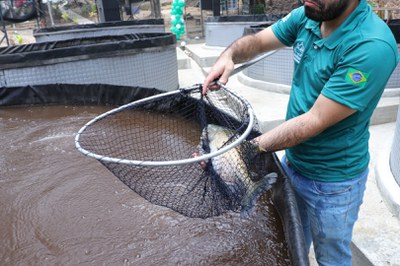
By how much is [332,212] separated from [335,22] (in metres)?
0.79

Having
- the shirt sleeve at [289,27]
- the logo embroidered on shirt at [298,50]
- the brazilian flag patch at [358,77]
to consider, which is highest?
the shirt sleeve at [289,27]

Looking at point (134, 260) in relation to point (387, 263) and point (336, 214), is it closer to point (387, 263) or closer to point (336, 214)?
point (336, 214)

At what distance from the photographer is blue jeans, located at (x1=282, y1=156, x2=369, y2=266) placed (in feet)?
5.02

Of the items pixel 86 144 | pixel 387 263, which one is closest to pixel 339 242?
pixel 387 263

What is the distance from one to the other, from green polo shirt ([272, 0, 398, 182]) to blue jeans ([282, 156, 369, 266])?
0.05m

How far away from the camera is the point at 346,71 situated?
1.24 metres

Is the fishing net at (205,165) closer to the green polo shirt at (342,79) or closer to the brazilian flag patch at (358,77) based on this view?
the green polo shirt at (342,79)

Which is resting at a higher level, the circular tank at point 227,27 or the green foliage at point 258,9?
the green foliage at point 258,9

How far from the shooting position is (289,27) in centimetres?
173

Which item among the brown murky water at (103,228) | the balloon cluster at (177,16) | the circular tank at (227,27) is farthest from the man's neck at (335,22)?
the balloon cluster at (177,16)

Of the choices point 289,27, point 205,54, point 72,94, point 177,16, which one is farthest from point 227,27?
point 289,27

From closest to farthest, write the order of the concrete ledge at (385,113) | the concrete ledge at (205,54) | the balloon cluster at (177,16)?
the concrete ledge at (385,113) → the concrete ledge at (205,54) → the balloon cluster at (177,16)

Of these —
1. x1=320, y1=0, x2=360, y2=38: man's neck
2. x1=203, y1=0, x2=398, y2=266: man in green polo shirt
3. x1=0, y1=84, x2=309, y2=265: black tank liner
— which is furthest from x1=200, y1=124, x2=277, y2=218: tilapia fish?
x1=0, y1=84, x2=309, y2=265: black tank liner

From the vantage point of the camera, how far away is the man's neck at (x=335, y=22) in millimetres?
1317
